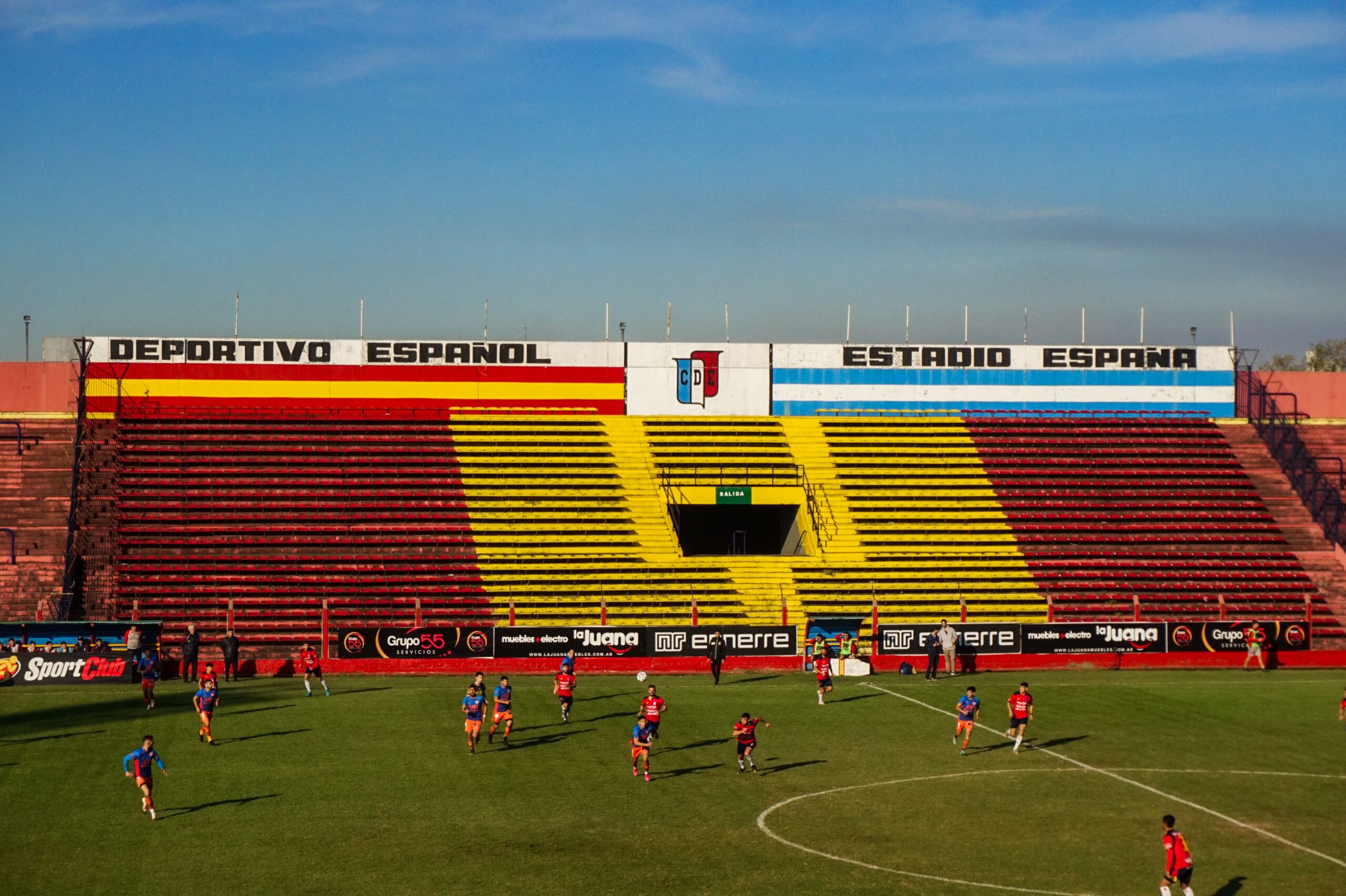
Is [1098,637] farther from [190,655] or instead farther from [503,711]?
[190,655]

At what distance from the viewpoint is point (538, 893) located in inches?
938

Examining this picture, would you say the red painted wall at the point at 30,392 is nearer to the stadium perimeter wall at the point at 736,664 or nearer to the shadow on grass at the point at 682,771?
the stadium perimeter wall at the point at 736,664

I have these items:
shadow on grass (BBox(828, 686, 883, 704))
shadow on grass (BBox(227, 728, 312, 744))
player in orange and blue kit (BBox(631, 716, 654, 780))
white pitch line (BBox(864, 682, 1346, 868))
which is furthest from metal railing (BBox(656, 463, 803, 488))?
player in orange and blue kit (BBox(631, 716, 654, 780))

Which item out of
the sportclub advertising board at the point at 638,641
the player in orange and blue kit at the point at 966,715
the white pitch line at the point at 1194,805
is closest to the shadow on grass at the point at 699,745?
the player in orange and blue kit at the point at 966,715

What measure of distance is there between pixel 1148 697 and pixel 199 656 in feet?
106

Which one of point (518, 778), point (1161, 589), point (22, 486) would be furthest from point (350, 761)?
point (1161, 589)

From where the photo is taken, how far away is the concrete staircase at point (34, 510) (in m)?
53.3

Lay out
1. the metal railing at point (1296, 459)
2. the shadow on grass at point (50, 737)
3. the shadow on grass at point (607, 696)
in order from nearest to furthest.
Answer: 1. the shadow on grass at point (50, 737)
2. the shadow on grass at point (607, 696)
3. the metal railing at point (1296, 459)

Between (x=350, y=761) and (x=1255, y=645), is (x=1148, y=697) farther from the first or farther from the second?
(x=350, y=761)

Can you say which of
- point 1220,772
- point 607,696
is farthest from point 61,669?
point 1220,772

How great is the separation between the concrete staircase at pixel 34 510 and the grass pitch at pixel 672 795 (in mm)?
10658

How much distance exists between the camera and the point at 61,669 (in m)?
44.5

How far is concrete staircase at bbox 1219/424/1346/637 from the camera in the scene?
191 ft

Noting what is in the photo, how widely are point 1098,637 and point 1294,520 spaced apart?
16574 millimetres
